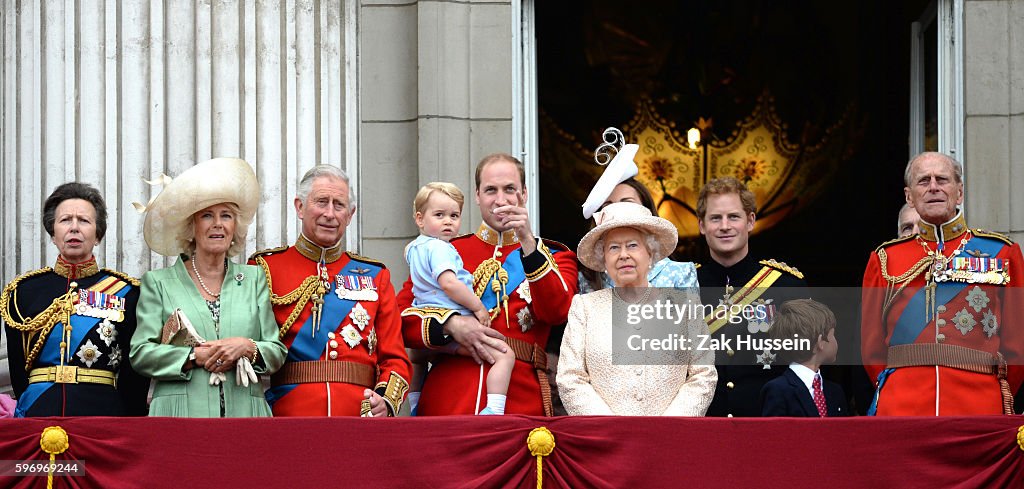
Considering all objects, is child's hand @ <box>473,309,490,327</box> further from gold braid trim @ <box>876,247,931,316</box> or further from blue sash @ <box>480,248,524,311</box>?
gold braid trim @ <box>876,247,931,316</box>

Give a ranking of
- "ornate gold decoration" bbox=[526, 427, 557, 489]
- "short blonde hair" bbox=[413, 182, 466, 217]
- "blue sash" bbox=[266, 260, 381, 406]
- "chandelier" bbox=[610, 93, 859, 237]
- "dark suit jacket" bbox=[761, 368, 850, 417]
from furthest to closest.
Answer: "chandelier" bbox=[610, 93, 859, 237] < "short blonde hair" bbox=[413, 182, 466, 217] < "blue sash" bbox=[266, 260, 381, 406] < "dark suit jacket" bbox=[761, 368, 850, 417] < "ornate gold decoration" bbox=[526, 427, 557, 489]

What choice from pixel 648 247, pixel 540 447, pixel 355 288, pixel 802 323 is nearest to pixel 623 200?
pixel 648 247

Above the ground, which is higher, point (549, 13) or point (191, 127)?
point (549, 13)

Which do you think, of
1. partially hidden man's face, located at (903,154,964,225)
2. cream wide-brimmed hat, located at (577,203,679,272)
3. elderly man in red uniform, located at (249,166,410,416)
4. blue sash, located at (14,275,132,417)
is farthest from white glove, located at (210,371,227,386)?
partially hidden man's face, located at (903,154,964,225)

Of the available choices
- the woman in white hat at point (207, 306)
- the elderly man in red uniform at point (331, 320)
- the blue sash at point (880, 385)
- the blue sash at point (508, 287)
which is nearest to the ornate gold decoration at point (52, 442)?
the woman in white hat at point (207, 306)

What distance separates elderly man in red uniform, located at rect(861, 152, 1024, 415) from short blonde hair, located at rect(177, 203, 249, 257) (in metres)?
2.68

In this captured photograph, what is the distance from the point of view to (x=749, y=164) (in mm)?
12219

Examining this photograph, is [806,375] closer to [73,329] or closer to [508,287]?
[508,287]

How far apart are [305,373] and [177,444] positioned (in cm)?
77

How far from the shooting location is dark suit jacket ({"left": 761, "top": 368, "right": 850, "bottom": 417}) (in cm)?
559

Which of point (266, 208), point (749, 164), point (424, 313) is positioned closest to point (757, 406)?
point (424, 313)

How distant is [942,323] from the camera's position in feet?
19.6

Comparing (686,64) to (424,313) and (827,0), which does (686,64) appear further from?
(424,313)

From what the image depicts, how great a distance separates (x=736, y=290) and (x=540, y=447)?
1.46m
